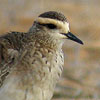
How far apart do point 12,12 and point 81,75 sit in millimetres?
3962

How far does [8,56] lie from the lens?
6039 millimetres

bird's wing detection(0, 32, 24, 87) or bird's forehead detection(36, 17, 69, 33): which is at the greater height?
bird's forehead detection(36, 17, 69, 33)

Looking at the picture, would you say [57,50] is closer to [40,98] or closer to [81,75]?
[40,98]

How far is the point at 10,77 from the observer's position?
5.98 meters

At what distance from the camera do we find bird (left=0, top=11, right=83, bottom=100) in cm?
598

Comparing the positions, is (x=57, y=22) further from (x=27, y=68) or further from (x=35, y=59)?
(x=27, y=68)

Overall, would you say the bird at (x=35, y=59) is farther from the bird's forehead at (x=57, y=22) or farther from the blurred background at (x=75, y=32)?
the blurred background at (x=75, y=32)

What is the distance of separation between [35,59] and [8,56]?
277 millimetres

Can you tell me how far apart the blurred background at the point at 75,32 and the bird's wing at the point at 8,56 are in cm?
277

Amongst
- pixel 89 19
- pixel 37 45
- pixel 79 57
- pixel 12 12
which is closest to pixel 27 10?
pixel 12 12

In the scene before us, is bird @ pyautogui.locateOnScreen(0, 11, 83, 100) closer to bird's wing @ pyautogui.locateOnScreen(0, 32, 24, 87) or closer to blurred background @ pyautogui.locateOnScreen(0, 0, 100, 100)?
bird's wing @ pyautogui.locateOnScreen(0, 32, 24, 87)

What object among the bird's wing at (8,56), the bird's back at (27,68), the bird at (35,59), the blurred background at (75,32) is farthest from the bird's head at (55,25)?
the blurred background at (75,32)

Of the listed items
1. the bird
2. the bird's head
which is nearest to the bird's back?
the bird

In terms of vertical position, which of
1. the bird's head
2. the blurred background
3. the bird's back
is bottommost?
the blurred background
